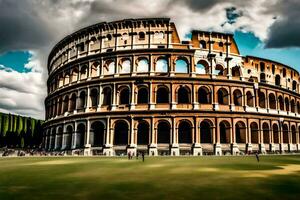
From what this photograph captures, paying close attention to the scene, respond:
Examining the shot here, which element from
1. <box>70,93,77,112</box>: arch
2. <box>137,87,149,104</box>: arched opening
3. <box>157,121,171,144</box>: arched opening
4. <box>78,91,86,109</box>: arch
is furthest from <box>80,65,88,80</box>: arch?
<box>157,121,171,144</box>: arched opening

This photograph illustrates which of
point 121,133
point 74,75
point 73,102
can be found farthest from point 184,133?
point 74,75

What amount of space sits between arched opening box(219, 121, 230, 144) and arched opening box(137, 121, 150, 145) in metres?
7.79

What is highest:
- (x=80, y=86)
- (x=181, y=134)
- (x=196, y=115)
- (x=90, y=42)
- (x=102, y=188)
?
(x=90, y=42)

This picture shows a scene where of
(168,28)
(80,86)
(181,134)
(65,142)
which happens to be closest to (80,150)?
(65,142)

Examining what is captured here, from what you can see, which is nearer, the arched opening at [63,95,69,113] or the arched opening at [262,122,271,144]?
the arched opening at [262,122,271,144]

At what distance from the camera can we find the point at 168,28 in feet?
96.5

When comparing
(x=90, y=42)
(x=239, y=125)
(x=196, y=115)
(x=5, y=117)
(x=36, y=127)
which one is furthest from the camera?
(x=36, y=127)

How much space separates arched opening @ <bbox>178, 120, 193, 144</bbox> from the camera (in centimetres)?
2756

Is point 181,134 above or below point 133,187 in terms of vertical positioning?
above

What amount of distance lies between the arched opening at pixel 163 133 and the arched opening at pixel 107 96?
6.12 metres

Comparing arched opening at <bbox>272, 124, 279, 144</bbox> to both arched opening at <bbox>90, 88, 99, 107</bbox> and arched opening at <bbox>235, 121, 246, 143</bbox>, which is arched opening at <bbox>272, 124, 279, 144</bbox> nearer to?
arched opening at <bbox>235, 121, 246, 143</bbox>

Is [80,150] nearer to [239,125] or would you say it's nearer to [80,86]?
[80,86]

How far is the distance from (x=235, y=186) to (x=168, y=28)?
23367mm

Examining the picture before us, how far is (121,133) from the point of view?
28281 millimetres
